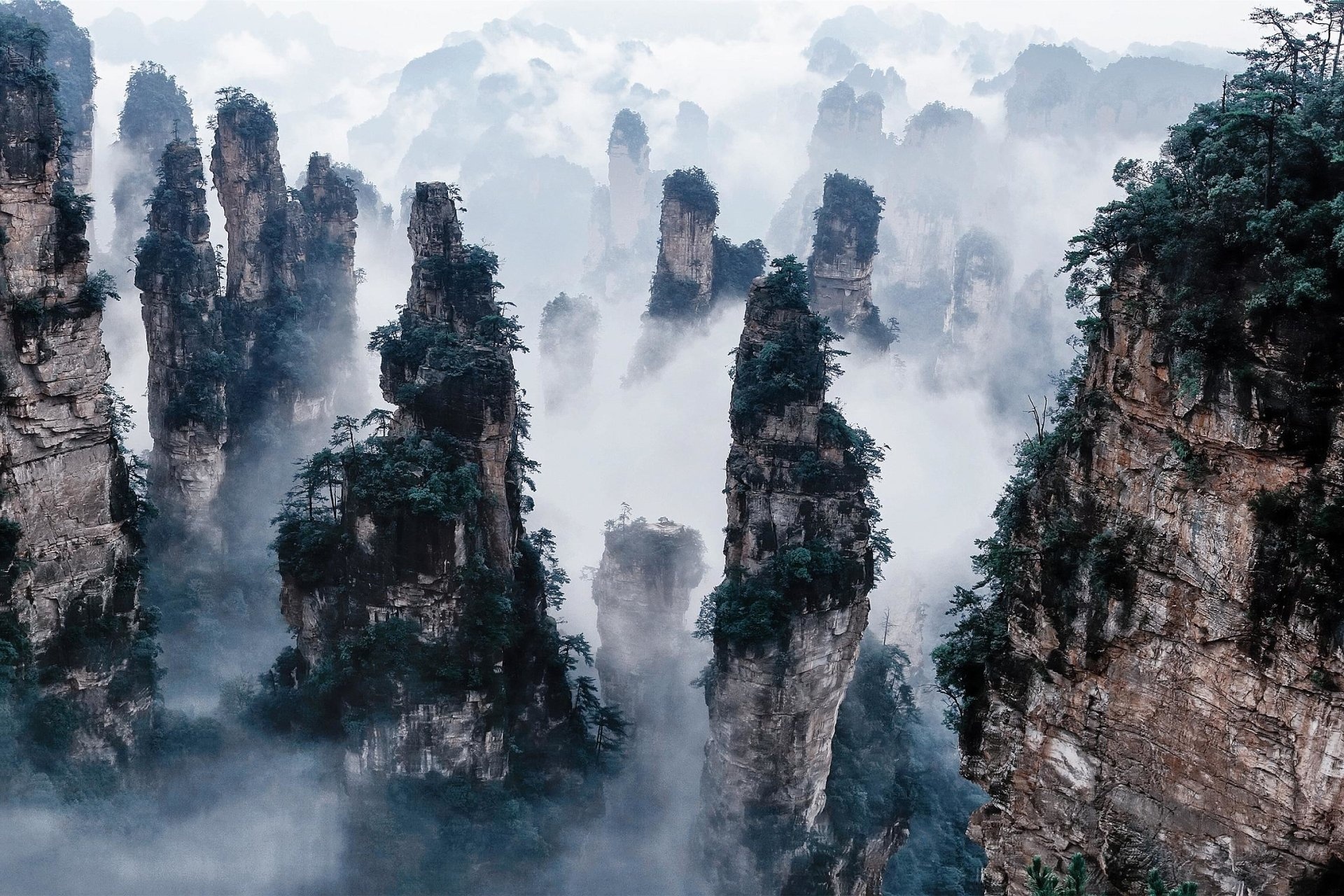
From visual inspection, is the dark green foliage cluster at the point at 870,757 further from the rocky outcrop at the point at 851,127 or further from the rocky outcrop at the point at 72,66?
the rocky outcrop at the point at 851,127

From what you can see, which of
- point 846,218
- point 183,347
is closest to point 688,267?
point 846,218

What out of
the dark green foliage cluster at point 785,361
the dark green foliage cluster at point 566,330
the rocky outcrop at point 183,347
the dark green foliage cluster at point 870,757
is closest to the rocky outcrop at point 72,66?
the rocky outcrop at point 183,347

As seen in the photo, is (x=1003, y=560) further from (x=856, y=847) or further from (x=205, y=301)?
(x=205, y=301)

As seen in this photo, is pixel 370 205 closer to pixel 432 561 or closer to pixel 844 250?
pixel 844 250

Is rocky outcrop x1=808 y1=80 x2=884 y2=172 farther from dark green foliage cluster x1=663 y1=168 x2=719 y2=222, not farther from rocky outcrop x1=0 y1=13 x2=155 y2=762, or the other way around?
rocky outcrop x1=0 y1=13 x2=155 y2=762

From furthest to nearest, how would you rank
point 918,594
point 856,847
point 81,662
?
point 918,594 → point 856,847 → point 81,662

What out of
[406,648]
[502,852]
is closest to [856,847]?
[502,852]
